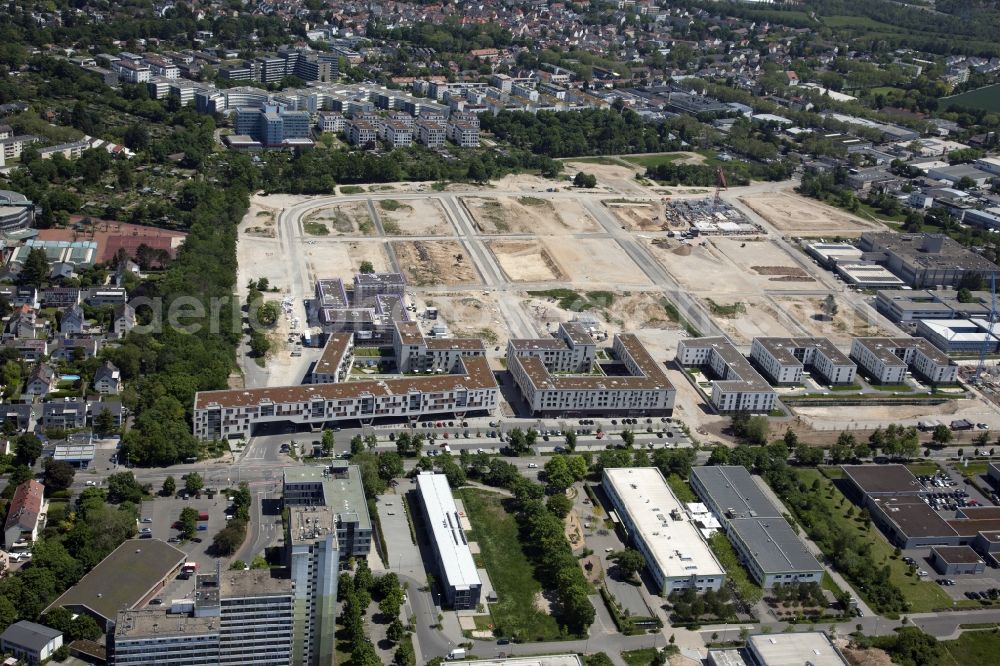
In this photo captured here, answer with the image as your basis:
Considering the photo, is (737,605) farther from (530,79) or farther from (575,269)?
(530,79)

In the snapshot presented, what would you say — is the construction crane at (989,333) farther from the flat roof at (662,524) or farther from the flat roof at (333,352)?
the flat roof at (333,352)

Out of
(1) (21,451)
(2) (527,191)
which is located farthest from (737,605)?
(2) (527,191)

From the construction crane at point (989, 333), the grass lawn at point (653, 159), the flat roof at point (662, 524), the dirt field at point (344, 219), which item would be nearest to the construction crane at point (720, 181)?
the grass lawn at point (653, 159)

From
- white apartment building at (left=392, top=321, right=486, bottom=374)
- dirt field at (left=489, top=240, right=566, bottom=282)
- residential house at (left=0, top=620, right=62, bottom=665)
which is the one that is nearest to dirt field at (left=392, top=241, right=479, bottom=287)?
dirt field at (left=489, top=240, right=566, bottom=282)

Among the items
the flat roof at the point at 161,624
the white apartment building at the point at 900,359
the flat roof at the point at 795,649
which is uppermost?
the flat roof at the point at 161,624

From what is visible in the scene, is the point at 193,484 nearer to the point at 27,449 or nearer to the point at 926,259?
the point at 27,449

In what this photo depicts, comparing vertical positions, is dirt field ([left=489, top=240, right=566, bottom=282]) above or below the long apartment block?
below

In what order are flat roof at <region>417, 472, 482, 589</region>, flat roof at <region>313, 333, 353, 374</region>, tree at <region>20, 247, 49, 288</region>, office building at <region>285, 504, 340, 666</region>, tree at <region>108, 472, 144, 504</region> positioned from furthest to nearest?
tree at <region>20, 247, 49, 288</region>
flat roof at <region>313, 333, 353, 374</region>
tree at <region>108, 472, 144, 504</region>
flat roof at <region>417, 472, 482, 589</region>
office building at <region>285, 504, 340, 666</region>

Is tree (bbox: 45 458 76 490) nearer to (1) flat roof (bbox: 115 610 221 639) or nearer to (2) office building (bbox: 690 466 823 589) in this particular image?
(1) flat roof (bbox: 115 610 221 639)
